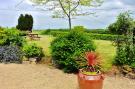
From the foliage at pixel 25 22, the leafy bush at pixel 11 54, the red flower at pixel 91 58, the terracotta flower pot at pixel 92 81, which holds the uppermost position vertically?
the foliage at pixel 25 22

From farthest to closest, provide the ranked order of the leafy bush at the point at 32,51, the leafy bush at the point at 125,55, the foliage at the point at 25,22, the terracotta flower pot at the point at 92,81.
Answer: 1. the foliage at the point at 25,22
2. the leafy bush at the point at 32,51
3. the leafy bush at the point at 125,55
4. the terracotta flower pot at the point at 92,81

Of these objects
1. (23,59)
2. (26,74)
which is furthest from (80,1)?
(26,74)

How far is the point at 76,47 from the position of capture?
15086 millimetres

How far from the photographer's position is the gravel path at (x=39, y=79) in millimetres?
12445

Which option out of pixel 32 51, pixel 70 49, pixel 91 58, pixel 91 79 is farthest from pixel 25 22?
pixel 91 79

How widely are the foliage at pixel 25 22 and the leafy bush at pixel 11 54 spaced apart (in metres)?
20.3

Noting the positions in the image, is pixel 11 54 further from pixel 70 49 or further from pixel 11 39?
pixel 70 49

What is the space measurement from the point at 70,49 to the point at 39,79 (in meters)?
2.36

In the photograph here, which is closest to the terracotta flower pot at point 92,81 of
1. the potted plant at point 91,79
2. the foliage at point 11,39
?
the potted plant at point 91,79

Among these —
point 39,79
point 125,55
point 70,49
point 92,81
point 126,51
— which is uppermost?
point 70,49

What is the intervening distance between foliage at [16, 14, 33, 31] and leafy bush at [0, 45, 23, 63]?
2035cm

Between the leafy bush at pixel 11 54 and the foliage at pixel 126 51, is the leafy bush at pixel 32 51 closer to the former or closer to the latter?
the leafy bush at pixel 11 54

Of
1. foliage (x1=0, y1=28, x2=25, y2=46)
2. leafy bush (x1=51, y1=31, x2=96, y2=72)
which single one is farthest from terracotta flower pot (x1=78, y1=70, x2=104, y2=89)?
foliage (x1=0, y1=28, x2=25, y2=46)

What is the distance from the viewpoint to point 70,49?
15.1m
